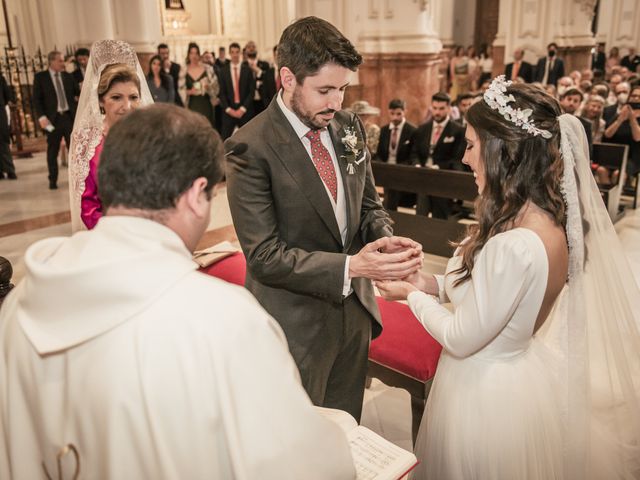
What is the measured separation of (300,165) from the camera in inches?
85.6

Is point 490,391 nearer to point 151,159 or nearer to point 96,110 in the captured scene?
point 151,159

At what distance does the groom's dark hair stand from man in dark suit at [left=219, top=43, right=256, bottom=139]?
25.9 feet

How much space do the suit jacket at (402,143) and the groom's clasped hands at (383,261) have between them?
506 centimetres

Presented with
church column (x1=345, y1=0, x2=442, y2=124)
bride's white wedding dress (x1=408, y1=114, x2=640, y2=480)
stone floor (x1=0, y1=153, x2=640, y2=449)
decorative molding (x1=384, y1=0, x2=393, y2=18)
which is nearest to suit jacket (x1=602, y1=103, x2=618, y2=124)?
stone floor (x1=0, y1=153, x2=640, y2=449)

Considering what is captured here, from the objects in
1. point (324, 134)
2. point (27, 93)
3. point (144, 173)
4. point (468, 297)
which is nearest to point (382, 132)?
point (324, 134)

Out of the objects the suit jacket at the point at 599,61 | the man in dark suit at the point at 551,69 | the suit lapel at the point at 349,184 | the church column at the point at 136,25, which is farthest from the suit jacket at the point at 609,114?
the suit jacket at the point at 599,61

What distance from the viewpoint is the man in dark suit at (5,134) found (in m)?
8.99

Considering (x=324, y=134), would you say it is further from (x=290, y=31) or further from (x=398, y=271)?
(x=398, y=271)

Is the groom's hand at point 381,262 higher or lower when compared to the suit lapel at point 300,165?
lower

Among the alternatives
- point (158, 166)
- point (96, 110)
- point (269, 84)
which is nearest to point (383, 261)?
point (158, 166)

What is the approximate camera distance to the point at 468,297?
200 cm

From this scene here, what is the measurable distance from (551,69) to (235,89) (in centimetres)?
778

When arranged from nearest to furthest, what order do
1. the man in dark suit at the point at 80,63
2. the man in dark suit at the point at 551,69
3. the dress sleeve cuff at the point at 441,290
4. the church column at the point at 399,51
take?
1. the dress sleeve cuff at the point at 441,290
2. the man in dark suit at the point at 80,63
3. the church column at the point at 399,51
4. the man in dark suit at the point at 551,69

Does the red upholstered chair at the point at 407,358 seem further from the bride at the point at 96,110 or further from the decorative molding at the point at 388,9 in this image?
the decorative molding at the point at 388,9
